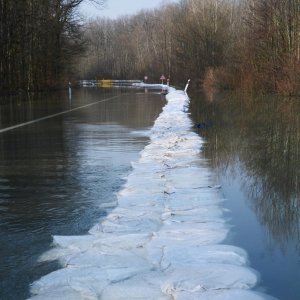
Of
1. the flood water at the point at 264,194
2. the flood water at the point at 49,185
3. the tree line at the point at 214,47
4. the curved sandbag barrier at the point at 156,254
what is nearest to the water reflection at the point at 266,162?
the flood water at the point at 264,194

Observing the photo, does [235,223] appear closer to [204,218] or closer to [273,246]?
[204,218]

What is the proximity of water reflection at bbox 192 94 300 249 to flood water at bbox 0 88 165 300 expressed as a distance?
1.86 meters

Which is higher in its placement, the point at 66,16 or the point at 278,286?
the point at 66,16

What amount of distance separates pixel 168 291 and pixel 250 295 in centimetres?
60

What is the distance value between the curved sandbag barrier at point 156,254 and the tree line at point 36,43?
39.8 meters

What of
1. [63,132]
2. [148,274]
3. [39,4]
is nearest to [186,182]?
[148,274]

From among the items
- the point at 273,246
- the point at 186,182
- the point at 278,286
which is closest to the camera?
the point at 278,286

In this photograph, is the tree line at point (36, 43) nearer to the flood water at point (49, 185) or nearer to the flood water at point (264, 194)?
the flood water at point (49, 185)

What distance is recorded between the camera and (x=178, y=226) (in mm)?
5652

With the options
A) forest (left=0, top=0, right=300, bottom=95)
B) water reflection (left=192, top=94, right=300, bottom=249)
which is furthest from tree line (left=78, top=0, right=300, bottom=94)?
water reflection (left=192, top=94, right=300, bottom=249)

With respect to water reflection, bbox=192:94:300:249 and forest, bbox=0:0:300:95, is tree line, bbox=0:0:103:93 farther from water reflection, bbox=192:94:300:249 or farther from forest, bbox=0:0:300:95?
water reflection, bbox=192:94:300:249

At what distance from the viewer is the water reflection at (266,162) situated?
6047 mm

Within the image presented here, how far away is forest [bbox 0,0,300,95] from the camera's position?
40.1m

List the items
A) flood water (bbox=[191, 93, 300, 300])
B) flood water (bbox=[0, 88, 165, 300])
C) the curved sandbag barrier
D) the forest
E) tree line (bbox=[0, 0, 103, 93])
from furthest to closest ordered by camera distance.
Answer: tree line (bbox=[0, 0, 103, 93]) < the forest < flood water (bbox=[0, 88, 165, 300]) < flood water (bbox=[191, 93, 300, 300]) < the curved sandbag barrier
